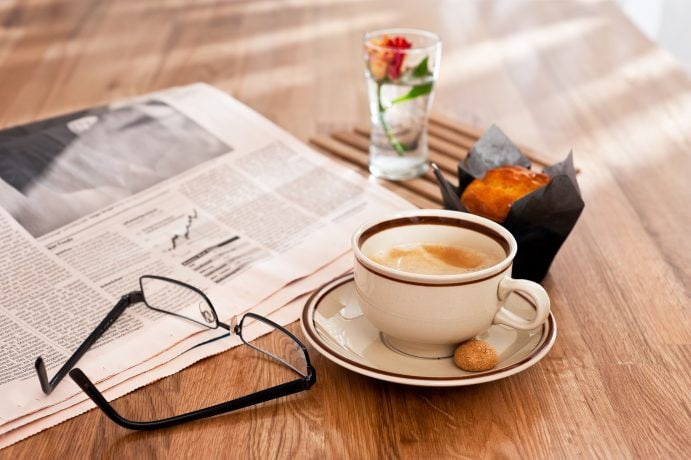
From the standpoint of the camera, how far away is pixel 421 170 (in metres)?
0.98

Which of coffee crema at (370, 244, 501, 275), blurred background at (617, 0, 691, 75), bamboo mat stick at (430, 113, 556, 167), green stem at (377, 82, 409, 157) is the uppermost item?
coffee crema at (370, 244, 501, 275)

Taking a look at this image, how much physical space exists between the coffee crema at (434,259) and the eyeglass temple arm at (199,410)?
106mm

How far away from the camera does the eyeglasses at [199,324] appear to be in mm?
568

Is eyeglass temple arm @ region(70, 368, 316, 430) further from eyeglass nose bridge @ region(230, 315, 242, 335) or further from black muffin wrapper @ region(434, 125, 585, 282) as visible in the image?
black muffin wrapper @ region(434, 125, 585, 282)

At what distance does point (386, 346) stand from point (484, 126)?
0.56 m

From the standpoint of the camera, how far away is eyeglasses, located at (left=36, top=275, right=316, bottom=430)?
Answer: 0.57 metres

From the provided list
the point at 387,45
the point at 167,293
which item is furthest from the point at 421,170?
the point at 167,293

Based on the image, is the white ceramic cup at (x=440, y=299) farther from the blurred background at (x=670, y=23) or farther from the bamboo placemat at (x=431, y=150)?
the blurred background at (x=670, y=23)

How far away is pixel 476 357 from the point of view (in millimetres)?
591

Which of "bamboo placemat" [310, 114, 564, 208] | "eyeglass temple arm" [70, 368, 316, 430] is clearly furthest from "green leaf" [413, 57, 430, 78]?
"eyeglass temple arm" [70, 368, 316, 430]

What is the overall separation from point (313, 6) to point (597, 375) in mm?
1231

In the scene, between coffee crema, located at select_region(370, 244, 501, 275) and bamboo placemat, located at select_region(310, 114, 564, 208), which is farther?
bamboo placemat, located at select_region(310, 114, 564, 208)

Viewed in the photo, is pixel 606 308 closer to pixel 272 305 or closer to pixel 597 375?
pixel 597 375

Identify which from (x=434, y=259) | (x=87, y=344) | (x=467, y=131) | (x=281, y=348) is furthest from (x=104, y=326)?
(x=467, y=131)
